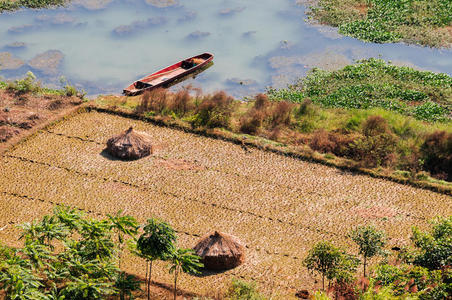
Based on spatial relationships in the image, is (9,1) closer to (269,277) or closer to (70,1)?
(70,1)

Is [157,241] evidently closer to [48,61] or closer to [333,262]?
[333,262]

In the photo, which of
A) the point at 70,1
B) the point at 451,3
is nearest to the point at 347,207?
the point at 451,3

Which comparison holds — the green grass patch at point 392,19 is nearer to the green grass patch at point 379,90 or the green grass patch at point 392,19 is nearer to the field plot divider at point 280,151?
the green grass patch at point 379,90

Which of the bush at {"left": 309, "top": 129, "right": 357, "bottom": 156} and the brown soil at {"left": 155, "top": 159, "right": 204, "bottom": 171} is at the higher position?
the bush at {"left": 309, "top": 129, "right": 357, "bottom": 156}

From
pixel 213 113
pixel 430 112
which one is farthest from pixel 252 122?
pixel 430 112

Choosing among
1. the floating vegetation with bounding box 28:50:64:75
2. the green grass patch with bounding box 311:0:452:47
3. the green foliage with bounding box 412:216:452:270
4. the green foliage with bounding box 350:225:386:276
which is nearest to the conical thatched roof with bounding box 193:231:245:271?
the green foliage with bounding box 350:225:386:276

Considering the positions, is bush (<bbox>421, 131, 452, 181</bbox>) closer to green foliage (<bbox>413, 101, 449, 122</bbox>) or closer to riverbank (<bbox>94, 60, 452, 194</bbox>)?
riverbank (<bbox>94, 60, 452, 194</bbox>)
